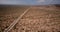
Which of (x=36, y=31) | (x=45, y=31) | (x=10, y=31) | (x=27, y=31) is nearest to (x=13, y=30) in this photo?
(x=10, y=31)

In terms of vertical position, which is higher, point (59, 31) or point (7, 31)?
point (7, 31)

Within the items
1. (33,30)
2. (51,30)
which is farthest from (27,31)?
(51,30)

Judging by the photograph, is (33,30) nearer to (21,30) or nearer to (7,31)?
(21,30)

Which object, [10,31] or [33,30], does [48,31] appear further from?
[10,31]

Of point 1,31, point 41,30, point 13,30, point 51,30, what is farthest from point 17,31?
point 51,30

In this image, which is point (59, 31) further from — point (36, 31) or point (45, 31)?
point (36, 31)

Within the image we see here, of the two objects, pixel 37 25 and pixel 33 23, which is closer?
pixel 37 25

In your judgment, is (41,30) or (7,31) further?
(41,30)
